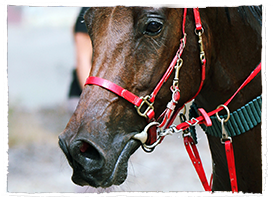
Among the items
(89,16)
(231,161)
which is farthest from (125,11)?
(231,161)

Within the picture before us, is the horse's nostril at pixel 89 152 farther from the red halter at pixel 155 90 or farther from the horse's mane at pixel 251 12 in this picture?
the horse's mane at pixel 251 12

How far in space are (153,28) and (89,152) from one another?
704mm

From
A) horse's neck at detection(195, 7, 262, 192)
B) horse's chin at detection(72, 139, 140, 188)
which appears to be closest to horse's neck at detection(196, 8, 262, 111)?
horse's neck at detection(195, 7, 262, 192)

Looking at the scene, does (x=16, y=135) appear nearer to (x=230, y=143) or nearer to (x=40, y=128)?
(x=40, y=128)

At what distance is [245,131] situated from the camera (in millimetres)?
1600

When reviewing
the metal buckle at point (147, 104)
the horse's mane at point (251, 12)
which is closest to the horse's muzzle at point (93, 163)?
the metal buckle at point (147, 104)

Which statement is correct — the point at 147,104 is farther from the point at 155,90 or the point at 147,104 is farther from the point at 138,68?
the point at 138,68

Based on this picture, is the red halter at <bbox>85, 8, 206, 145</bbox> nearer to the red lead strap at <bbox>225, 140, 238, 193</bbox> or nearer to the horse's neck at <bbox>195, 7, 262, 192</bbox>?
the horse's neck at <bbox>195, 7, 262, 192</bbox>

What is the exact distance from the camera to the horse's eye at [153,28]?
133 cm

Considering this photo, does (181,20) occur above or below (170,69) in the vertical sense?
above

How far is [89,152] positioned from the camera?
129cm

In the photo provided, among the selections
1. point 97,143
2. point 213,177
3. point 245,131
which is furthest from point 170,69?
point 213,177

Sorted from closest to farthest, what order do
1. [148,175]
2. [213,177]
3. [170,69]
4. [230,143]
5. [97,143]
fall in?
[97,143] → [170,69] → [230,143] → [213,177] → [148,175]

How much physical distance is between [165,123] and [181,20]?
0.57 m
